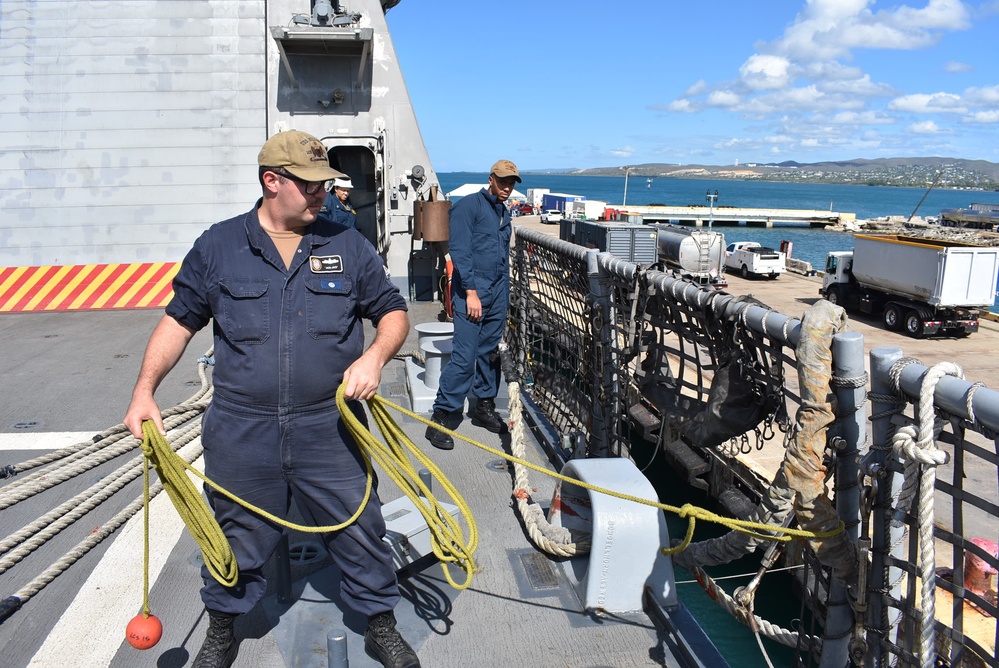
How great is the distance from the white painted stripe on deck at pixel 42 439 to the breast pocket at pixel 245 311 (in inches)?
102

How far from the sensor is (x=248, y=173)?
8.22m

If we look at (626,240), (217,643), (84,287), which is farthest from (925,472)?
(626,240)

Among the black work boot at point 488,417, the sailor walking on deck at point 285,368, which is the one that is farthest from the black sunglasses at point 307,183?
the black work boot at point 488,417

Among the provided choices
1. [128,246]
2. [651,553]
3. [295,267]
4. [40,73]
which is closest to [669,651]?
[651,553]

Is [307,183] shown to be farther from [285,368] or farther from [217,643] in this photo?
[217,643]

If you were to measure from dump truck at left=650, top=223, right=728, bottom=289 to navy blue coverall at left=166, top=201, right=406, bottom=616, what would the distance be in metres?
27.2

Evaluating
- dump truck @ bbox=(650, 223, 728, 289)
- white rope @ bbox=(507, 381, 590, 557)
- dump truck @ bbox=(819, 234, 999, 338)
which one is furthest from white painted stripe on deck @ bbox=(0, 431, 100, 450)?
dump truck @ bbox=(650, 223, 728, 289)

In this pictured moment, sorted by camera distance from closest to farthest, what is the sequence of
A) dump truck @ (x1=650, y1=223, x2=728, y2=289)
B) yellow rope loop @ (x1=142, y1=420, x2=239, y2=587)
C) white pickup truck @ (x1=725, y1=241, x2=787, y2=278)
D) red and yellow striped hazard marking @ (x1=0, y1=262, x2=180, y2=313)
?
yellow rope loop @ (x1=142, y1=420, x2=239, y2=587) → red and yellow striped hazard marking @ (x1=0, y1=262, x2=180, y2=313) → dump truck @ (x1=650, y1=223, x2=728, y2=289) → white pickup truck @ (x1=725, y1=241, x2=787, y2=278)

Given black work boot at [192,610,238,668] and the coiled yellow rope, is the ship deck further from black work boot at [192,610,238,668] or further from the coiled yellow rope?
the coiled yellow rope

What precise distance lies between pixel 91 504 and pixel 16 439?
1776 mm

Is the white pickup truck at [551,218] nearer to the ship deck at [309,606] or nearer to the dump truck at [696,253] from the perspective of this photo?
the dump truck at [696,253]

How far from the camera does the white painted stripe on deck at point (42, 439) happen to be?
421 cm

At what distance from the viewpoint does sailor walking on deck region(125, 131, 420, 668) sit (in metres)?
2.23

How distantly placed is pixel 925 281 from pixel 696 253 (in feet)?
30.6
